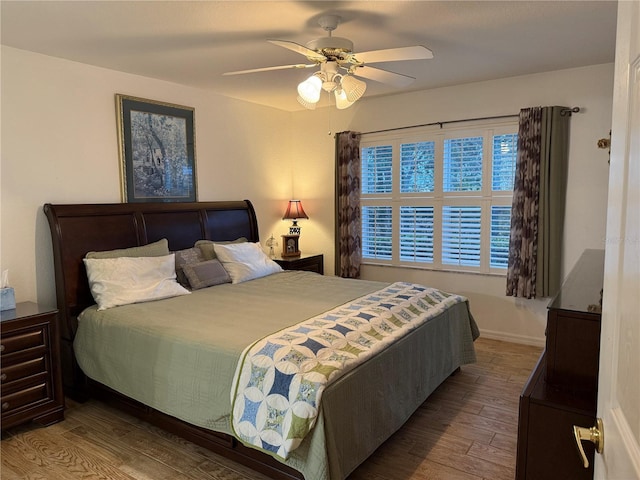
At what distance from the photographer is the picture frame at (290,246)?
500cm

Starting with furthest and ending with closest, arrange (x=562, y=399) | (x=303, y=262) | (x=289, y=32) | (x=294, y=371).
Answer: (x=303, y=262), (x=289, y=32), (x=294, y=371), (x=562, y=399)

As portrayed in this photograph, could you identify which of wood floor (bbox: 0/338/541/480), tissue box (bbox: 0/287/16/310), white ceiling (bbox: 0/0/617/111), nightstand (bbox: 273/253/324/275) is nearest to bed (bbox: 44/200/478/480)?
wood floor (bbox: 0/338/541/480)

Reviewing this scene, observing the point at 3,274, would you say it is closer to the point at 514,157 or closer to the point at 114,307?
the point at 114,307

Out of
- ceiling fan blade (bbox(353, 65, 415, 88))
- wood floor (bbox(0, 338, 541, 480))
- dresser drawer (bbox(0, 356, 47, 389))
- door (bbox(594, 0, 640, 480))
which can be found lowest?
wood floor (bbox(0, 338, 541, 480))

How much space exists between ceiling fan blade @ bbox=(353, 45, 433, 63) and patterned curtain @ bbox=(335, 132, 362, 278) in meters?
2.31

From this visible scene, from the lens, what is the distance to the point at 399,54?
7.93ft

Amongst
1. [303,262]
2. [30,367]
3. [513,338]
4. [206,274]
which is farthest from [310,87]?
[513,338]

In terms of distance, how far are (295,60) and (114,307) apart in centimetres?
231

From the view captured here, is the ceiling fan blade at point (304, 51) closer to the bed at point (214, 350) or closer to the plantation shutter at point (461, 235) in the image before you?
the bed at point (214, 350)

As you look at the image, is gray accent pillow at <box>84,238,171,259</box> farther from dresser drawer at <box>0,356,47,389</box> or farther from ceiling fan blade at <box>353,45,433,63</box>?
ceiling fan blade at <box>353,45,433,63</box>

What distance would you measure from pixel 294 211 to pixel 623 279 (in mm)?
4541

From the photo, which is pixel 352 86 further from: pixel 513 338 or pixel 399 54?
pixel 513 338

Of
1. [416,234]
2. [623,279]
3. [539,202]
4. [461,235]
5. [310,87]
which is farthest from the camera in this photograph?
[416,234]

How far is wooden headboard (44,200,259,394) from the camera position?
3.15 metres
